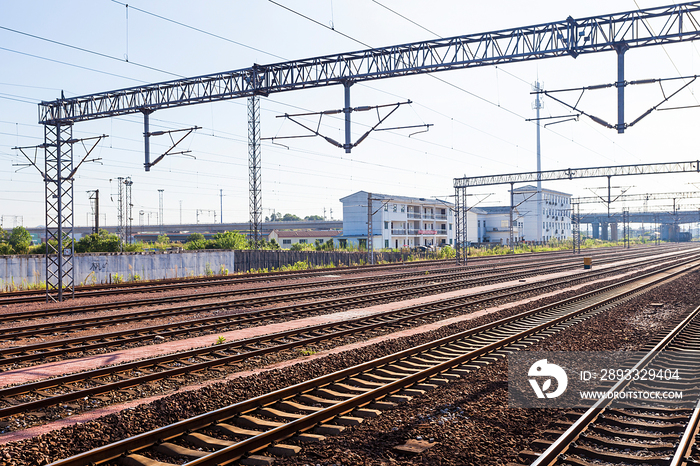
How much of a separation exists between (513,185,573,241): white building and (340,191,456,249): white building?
25.9 meters

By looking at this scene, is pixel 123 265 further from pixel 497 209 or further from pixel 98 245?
pixel 497 209

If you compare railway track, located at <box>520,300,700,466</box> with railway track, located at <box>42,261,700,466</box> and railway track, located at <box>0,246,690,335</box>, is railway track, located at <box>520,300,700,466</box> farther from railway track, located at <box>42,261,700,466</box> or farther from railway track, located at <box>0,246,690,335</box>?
railway track, located at <box>0,246,690,335</box>

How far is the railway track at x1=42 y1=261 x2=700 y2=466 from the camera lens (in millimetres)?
6410

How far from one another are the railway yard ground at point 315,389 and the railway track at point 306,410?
0.08 feet

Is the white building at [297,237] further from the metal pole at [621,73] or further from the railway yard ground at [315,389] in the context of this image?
the metal pole at [621,73]

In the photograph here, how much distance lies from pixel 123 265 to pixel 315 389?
2688cm

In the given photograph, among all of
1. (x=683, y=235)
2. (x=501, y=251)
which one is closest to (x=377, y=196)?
(x=501, y=251)

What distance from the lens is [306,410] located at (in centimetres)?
813

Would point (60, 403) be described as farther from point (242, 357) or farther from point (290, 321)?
point (290, 321)

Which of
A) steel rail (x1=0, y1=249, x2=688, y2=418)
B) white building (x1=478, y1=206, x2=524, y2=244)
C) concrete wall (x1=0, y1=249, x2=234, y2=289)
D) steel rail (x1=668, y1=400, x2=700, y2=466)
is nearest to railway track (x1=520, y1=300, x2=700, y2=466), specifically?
steel rail (x1=668, y1=400, x2=700, y2=466)

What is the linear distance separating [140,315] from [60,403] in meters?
9.90

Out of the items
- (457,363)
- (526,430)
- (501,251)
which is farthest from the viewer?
(501,251)

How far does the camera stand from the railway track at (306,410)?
6410mm

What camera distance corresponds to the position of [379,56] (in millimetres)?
20188
